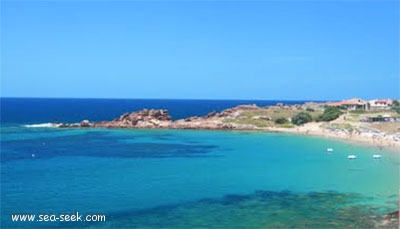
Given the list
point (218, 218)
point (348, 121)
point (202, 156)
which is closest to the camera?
point (218, 218)

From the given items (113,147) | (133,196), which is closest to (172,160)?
(113,147)

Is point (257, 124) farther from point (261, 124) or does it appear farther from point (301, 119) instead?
point (301, 119)

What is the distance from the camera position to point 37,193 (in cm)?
3444

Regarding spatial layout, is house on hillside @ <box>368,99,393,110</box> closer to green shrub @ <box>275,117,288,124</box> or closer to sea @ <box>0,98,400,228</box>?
green shrub @ <box>275,117,288,124</box>

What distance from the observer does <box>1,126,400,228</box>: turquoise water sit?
94.2ft

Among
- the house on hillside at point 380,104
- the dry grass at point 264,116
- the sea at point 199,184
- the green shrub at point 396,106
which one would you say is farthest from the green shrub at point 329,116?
the house on hillside at point 380,104

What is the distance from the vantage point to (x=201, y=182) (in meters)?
38.8

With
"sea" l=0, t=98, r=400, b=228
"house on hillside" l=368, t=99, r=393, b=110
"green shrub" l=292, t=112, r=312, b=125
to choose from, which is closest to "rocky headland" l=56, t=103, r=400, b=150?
"green shrub" l=292, t=112, r=312, b=125

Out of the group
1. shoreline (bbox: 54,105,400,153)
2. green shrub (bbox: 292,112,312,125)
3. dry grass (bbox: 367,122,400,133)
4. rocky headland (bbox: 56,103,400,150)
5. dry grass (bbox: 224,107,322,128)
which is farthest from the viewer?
dry grass (bbox: 224,107,322,128)

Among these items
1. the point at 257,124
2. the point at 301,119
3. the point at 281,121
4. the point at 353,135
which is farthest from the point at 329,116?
the point at 353,135

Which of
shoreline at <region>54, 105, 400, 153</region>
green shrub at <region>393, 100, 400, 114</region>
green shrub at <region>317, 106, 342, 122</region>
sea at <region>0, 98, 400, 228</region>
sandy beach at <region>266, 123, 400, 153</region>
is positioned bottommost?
sea at <region>0, 98, 400, 228</region>

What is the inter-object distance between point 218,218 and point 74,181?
15567 millimetres

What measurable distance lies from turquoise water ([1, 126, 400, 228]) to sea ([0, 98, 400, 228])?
0.25ft

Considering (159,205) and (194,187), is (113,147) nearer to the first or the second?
(194,187)
